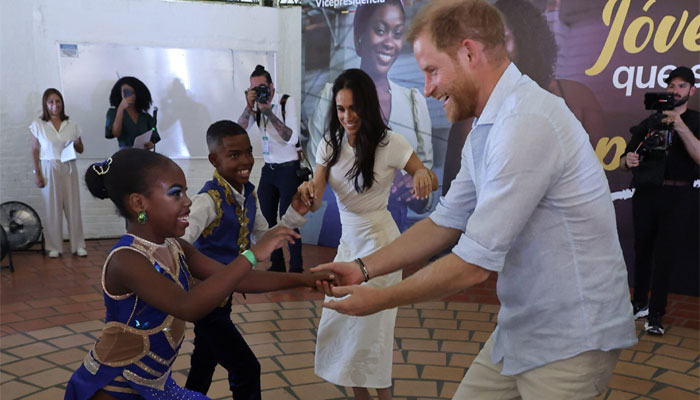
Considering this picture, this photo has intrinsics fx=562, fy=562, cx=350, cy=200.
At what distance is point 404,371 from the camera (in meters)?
3.55

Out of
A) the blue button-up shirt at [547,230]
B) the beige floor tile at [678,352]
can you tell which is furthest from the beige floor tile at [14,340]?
the beige floor tile at [678,352]

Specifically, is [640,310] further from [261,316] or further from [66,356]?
[66,356]

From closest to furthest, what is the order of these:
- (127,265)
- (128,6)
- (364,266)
→ (127,265)
(364,266)
(128,6)

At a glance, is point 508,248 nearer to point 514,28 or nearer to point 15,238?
point 514,28

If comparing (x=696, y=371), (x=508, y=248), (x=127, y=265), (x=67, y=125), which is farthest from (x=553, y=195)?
(x=67, y=125)

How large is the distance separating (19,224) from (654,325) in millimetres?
6553

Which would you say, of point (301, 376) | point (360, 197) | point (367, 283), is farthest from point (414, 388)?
point (360, 197)

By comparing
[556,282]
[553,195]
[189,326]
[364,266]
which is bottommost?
[189,326]

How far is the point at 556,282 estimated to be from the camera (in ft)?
4.79

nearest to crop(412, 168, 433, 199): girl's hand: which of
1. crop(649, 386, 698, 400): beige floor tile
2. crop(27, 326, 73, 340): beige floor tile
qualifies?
crop(649, 386, 698, 400): beige floor tile

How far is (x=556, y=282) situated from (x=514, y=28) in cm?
476

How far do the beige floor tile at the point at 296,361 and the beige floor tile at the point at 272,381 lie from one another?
130 mm

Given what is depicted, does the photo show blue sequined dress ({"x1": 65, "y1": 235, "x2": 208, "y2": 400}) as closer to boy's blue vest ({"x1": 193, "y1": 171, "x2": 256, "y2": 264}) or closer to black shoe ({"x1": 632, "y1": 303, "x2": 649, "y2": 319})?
boy's blue vest ({"x1": 193, "y1": 171, "x2": 256, "y2": 264})

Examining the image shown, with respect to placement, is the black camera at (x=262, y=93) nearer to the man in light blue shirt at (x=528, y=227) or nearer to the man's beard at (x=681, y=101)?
the man's beard at (x=681, y=101)
